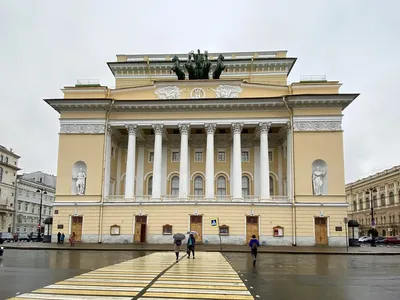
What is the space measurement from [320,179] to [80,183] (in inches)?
890

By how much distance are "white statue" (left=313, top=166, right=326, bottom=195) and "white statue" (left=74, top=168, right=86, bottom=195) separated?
21732 mm

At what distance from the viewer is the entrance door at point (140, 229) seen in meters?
37.9

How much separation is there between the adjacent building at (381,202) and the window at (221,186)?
34.5 meters

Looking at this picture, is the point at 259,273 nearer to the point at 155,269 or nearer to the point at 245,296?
the point at 155,269

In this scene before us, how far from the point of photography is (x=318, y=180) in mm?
37281

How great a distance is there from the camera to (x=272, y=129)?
42.8 m

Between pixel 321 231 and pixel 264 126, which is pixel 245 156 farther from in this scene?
pixel 321 231

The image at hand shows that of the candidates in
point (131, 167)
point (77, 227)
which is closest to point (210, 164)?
point (131, 167)

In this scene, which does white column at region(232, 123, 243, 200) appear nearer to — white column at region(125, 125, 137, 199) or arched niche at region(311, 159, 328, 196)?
arched niche at region(311, 159, 328, 196)

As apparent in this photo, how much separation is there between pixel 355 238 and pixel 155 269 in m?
28.0

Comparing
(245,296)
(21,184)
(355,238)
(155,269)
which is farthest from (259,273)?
(21,184)

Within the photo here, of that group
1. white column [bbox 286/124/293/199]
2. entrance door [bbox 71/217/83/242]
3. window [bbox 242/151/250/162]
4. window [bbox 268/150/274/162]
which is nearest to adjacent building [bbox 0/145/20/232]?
entrance door [bbox 71/217/83/242]

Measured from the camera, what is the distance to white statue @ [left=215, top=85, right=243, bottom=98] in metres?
39.6

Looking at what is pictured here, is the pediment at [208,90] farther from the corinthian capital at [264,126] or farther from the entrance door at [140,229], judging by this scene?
the entrance door at [140,229]
